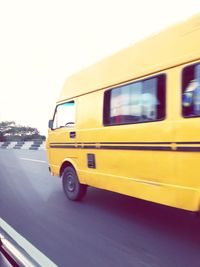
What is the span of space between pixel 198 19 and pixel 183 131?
1440 mm

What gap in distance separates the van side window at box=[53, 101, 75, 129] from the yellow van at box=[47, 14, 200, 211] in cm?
4

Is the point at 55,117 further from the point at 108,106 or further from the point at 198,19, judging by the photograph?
the point at 198,19

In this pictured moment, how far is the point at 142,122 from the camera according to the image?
556 centimetres

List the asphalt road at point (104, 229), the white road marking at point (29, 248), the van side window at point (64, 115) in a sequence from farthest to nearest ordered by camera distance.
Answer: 1. the van side window at point (64, 115)
2. the asphalt road at point (104, 229)
3. the white road marking at point (29, 248)

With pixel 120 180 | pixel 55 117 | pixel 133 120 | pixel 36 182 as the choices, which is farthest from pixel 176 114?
pixel 36 182

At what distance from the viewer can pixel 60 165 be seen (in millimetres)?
8156

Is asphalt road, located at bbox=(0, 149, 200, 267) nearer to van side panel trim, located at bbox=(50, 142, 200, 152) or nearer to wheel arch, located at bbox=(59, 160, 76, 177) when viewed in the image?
wheel arch, located at bbox=(59, 160, 76, 177)

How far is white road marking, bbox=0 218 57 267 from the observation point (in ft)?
13.6

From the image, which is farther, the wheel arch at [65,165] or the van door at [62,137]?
the wheel arch at [65,165]

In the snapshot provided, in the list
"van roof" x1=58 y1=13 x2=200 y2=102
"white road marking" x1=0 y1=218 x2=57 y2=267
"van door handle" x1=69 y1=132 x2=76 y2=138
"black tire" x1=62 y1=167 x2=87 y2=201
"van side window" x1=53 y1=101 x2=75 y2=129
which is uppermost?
"van roof" x1=58 y1=13 x2=200 y2=102

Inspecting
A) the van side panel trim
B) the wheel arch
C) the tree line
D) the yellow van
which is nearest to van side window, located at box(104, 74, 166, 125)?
the yellow van

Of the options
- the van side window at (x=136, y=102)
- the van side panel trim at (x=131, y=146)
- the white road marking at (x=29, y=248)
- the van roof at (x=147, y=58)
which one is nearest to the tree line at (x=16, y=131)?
the van side panel trim at (x=131, y=146)

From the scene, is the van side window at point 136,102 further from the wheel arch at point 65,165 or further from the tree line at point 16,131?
the tree line at point 16,131

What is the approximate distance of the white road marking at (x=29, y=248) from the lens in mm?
4152
